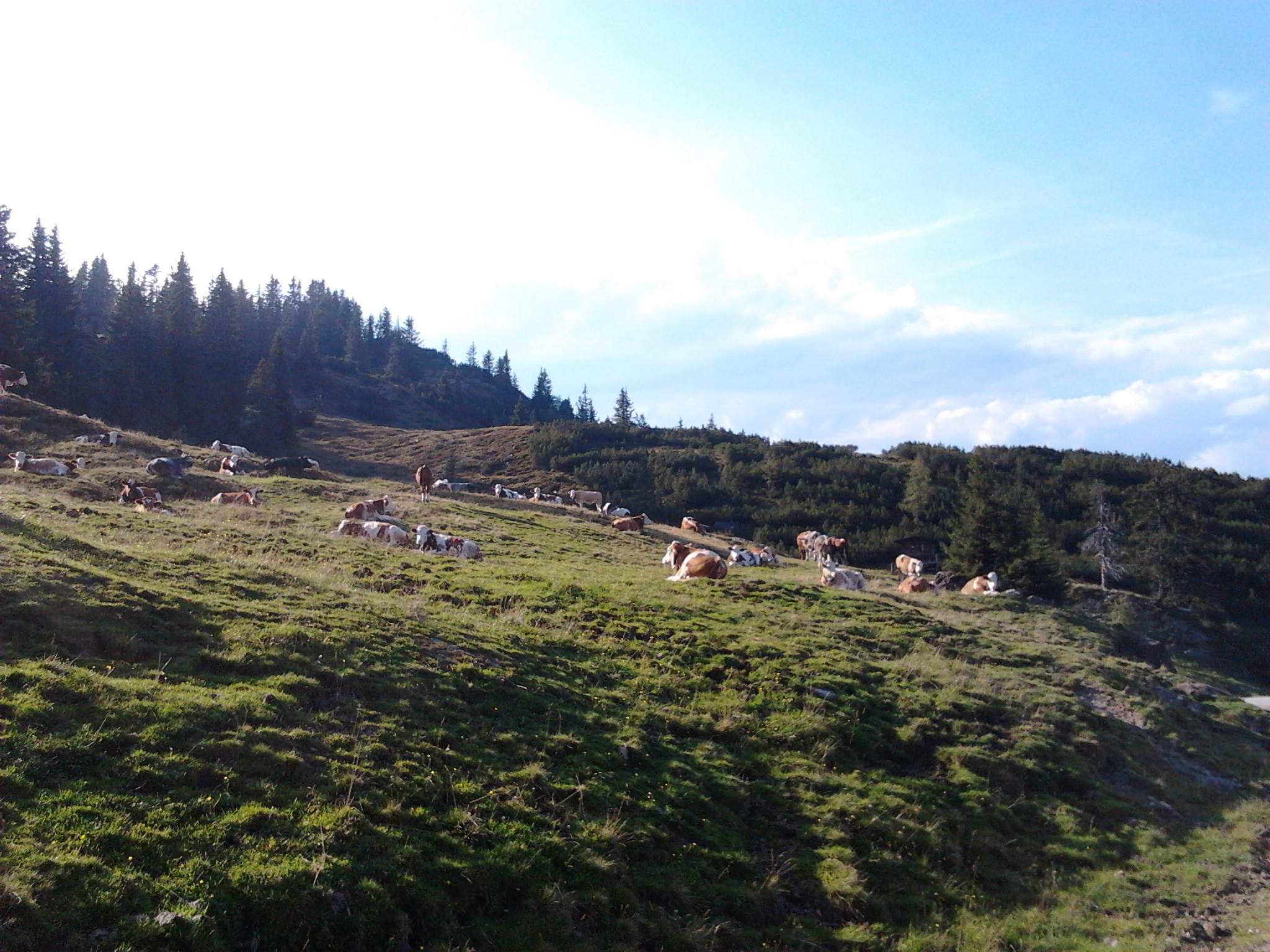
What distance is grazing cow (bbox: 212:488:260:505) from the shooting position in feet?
88.4

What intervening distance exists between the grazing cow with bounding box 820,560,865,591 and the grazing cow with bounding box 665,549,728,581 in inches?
157

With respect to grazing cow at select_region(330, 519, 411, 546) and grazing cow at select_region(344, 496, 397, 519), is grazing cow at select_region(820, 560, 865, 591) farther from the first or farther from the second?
grazing cow at select_region(344, 496, 397, 519)

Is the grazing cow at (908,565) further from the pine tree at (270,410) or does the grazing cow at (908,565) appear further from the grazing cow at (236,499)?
the pine tree at (270,410)

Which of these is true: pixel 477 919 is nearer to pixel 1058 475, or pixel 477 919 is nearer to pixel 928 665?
pixel 928 665

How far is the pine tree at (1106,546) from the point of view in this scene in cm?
4675

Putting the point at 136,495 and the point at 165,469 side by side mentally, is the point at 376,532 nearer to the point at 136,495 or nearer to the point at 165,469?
the point at 136,495

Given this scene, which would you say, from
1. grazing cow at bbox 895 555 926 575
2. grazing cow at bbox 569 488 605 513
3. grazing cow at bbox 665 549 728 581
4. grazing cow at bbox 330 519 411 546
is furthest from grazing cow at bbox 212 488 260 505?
grazing cow at bbox 895 555 926 575

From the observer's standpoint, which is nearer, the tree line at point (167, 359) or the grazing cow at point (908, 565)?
the grazing cow at point (908, 565)

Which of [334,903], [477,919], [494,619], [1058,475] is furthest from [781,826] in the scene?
[1058,475]

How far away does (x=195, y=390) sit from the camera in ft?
223

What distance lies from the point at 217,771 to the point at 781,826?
267 inches

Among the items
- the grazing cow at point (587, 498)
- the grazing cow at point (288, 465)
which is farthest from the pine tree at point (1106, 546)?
the grazing cow at point (288, 465)

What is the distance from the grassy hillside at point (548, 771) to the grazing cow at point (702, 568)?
3195 millimetres

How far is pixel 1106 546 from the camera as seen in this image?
157ft
